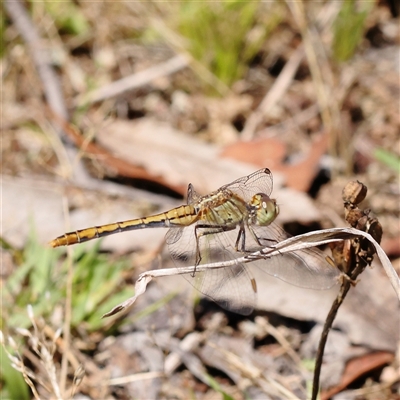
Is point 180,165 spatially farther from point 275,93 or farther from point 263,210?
point 263,210

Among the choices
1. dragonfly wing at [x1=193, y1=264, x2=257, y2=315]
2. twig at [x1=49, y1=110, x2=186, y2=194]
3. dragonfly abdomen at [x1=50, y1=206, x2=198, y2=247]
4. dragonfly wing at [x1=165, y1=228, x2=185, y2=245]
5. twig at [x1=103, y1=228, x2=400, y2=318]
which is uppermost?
twig at [x1=49, y1=110, x2=186, y2=194]

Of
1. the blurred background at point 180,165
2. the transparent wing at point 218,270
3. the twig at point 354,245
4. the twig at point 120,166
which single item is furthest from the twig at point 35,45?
the twig at point 354,245

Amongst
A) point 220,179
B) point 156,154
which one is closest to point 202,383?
point 220,179

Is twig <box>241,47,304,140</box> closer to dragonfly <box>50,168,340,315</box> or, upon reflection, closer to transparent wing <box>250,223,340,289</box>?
dragonfly <box>50,168,340,315</box>

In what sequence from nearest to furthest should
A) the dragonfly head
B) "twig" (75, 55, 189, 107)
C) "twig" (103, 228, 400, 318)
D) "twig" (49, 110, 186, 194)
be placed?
"twig" (103, 228, 400, 318) → the dragonfly head → "twig" (49, 110, 186, 194) → "twig" (75, 55, 189, 107)

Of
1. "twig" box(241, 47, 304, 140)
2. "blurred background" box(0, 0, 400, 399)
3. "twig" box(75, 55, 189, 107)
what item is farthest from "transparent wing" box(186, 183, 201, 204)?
"twig" box(75, 55, 189, 107)

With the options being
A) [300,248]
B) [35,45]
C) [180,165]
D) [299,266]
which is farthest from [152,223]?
[35,45]
